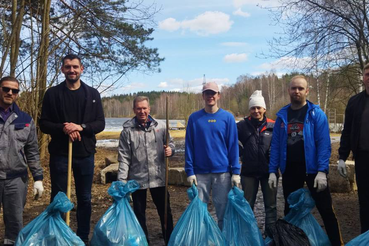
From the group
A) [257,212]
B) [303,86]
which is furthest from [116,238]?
[257,212]

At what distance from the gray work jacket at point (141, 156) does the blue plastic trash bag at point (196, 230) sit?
56 cm

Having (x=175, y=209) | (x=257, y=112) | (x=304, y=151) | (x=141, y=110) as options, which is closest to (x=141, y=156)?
(x=141, y=110)

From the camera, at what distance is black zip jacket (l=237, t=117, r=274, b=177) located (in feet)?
11.4

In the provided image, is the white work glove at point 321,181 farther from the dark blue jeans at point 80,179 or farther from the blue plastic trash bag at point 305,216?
the dark blue jeans at point 80,179

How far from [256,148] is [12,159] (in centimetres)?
229

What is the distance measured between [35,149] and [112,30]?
714 centimetres

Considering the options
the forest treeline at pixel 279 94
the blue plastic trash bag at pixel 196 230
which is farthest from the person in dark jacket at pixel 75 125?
the blue plastic trash bag at pixel 196 230

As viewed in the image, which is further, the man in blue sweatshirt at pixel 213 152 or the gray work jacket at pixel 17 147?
the man in blue sweatshirt at pixel 213 152

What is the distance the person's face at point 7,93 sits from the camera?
2.96 metres

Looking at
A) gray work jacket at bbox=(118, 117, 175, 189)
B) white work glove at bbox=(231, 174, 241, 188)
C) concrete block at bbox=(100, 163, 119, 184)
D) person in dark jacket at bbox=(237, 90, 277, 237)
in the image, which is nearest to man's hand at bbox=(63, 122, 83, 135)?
gray work jacket at bbox=(118, 117, 175, 189)

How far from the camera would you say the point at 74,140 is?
130 inches

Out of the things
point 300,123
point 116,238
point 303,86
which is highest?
point 303,86

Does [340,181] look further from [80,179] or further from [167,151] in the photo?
[80,179]

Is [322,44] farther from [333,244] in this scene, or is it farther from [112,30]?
[333,244]
